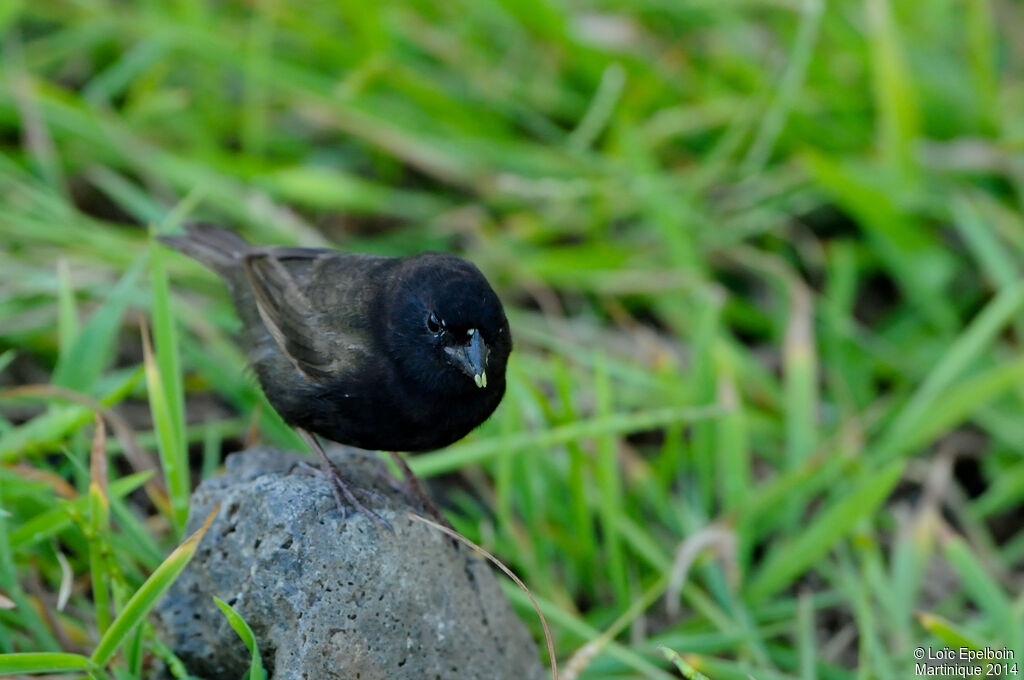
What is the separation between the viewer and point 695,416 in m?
4.43

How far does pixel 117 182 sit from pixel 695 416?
3.12 m

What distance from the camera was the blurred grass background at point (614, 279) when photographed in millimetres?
4172

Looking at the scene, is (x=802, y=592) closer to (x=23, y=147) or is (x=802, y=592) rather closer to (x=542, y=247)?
(x=542, y=247)

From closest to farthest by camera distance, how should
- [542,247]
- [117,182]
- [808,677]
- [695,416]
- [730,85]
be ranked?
[808,677] → [695,416] → [117,182] → [542,247] → [730,85]

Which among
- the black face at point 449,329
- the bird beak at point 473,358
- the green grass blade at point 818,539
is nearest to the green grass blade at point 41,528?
the black face at point 449,329

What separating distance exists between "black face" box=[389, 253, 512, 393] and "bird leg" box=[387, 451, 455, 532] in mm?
480

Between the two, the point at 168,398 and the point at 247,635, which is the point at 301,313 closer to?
the point at 168,398

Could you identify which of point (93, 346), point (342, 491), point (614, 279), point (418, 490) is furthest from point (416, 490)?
point (614, 279)

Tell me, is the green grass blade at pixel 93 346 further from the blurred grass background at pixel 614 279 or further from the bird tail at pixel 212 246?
the bird tail at pixel 212 246

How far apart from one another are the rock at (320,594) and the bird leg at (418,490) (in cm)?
26

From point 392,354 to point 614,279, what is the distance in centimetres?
250

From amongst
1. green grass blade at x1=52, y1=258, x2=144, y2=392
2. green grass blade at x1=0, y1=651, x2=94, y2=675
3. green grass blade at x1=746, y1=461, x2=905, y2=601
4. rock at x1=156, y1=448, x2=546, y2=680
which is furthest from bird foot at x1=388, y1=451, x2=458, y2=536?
green grass blade at x1=746, y1=461, x2=905, y2=601

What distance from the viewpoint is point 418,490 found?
370cm

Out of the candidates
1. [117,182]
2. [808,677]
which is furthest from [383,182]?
[808,677]
